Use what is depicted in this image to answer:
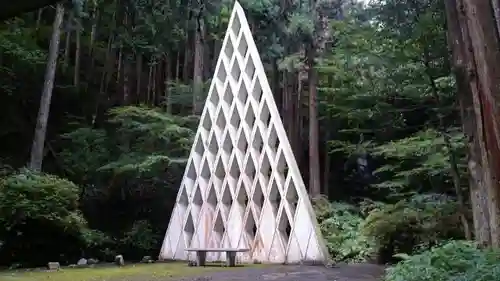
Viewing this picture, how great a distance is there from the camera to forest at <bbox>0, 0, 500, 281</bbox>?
24.9 ft

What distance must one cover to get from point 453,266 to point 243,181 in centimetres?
701

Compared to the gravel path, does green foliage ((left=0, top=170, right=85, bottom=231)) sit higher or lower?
higher

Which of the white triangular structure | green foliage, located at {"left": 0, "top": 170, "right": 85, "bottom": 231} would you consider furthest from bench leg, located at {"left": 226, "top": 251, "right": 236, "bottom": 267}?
green foliage, located at {"left": 0, "top": 170, "right": 85, "bottom": 231}

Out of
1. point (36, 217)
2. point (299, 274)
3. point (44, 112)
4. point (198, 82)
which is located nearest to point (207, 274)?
point (299, 274)

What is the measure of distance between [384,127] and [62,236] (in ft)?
27.1

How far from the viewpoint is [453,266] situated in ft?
15.0

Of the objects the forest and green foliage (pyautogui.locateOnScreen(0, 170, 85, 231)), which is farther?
green foliage (pyautogui.locateOnScreen(0, 170, 85, 231))

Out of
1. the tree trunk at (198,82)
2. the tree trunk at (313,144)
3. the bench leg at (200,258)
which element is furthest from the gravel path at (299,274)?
the tree trunk at (198,82)

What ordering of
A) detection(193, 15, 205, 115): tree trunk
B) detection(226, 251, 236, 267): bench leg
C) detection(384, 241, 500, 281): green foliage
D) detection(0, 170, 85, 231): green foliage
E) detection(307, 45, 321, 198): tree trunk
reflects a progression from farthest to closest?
detection(307, 45, 321, 198): tree trunk → detection(193, 15, 205, 115): tree trunk → detection(226, 251, 236, 267): bench leg → detection(0, 170, 85, 231): green foliage → detection(384, 241, 500, 281): green foliage

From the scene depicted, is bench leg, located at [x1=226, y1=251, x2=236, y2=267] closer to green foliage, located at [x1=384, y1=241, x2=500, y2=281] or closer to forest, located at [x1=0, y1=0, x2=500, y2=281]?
forest, located at [x1=0, y1=0, x2=500, y2=281]

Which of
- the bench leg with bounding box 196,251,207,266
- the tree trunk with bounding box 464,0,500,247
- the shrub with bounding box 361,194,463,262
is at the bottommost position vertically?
the bench leg with bounding box 196,251,207,266

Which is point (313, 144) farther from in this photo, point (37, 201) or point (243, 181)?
point (37, 201)

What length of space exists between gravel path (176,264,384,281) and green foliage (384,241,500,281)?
8.76 feet

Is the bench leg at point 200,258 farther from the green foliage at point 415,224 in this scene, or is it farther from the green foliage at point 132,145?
the green foliage at point 415,224
